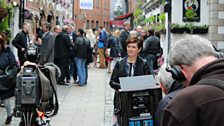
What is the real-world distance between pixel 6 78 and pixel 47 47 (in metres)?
5.50

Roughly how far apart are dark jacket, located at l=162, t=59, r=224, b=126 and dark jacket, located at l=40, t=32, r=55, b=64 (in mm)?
11423

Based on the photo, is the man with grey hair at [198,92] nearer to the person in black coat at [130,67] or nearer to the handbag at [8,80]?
the person in black coat at [130,67]

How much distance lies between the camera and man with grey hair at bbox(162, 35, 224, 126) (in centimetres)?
218

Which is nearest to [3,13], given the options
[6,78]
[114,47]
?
[6,78]

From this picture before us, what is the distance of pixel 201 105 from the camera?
7.18ft

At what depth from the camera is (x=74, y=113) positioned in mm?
10109

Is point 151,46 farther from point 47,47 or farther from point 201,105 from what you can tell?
point 201,105

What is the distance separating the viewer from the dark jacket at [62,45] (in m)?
14.5

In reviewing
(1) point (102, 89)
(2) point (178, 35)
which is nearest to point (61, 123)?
(1) point (102, 89)

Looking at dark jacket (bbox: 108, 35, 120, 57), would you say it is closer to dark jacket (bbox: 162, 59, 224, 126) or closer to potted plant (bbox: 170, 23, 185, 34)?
potted plant (bbox: 170, 23, 185, 34)

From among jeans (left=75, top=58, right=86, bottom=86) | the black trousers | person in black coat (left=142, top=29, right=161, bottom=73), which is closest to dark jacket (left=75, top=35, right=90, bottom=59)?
jeans (left=75, top=58, right=86, bottom=86)

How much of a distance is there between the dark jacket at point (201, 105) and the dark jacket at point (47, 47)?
11423 mm

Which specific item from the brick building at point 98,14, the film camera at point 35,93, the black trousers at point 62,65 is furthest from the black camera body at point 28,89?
the brick building at point 98,14

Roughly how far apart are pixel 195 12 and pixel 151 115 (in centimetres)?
1286
